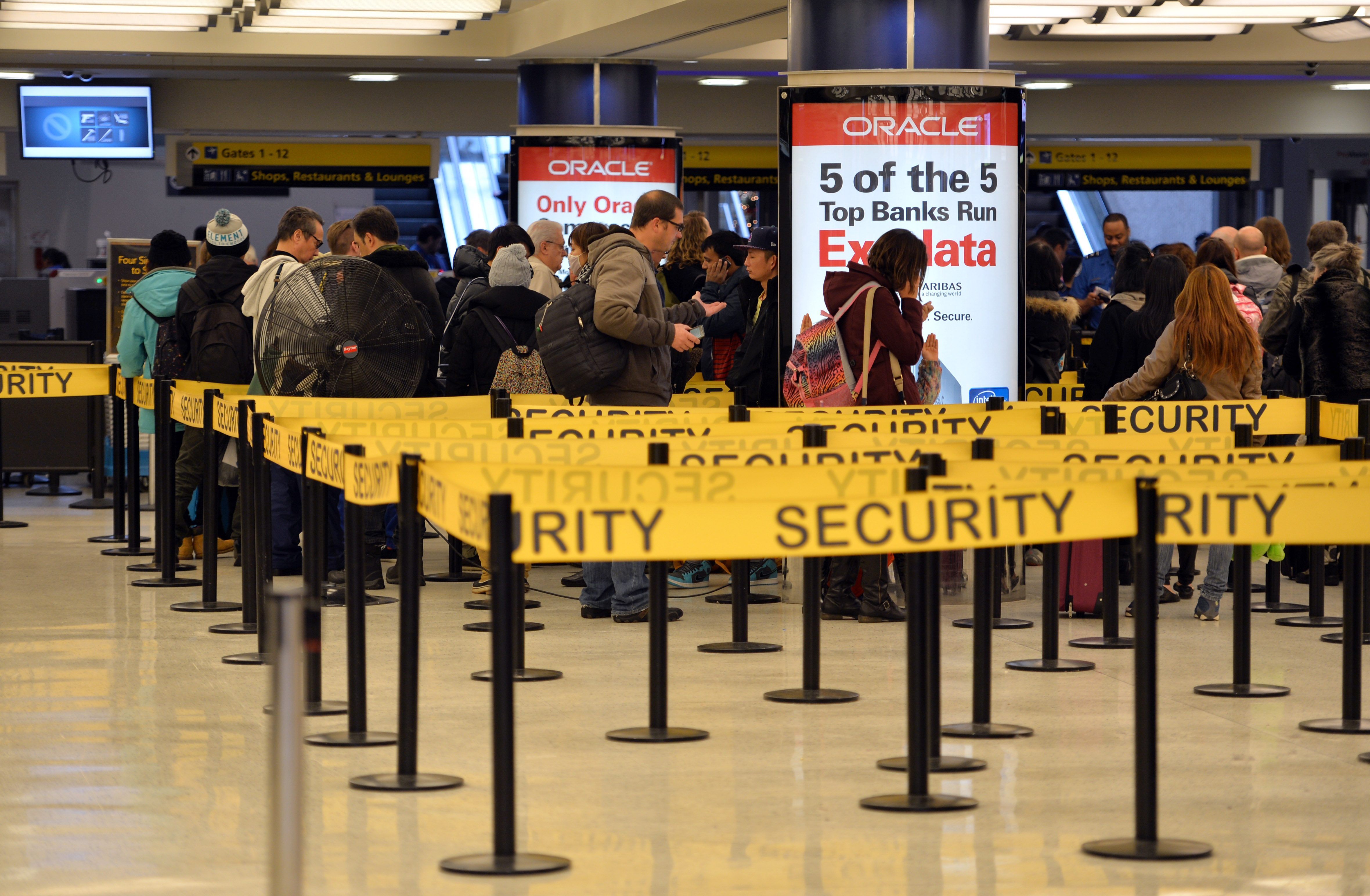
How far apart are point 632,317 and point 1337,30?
760cm

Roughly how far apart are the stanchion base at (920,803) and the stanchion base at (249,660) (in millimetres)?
2919

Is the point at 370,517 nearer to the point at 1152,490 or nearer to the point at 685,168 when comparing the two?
the point at 1152,490

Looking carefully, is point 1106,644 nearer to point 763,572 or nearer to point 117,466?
point 763,572

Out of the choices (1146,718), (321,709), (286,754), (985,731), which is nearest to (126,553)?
(321,709)

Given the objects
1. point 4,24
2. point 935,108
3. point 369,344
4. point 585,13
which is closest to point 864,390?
point 935,108

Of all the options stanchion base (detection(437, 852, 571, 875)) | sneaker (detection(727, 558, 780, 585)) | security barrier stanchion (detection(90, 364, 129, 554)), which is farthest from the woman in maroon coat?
security barrier stanchion (detection(90, 364, 129, 554))

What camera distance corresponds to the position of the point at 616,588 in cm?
809

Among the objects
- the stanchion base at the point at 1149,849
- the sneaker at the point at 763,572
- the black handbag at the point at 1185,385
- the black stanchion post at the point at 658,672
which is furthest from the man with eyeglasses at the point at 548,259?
the stanchion base at the point at 1149,849

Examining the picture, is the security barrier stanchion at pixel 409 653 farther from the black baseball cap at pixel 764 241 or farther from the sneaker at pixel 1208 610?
the black baseball cap at pixel 764 241

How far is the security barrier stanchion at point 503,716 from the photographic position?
4184mm

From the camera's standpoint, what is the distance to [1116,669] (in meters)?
6.94

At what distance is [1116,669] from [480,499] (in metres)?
3.39

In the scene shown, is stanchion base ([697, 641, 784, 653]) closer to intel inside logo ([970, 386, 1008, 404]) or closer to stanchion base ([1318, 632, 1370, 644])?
intel inside logo ([970, 386, 1008, 404])

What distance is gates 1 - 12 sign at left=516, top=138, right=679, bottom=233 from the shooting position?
14.1 meters
